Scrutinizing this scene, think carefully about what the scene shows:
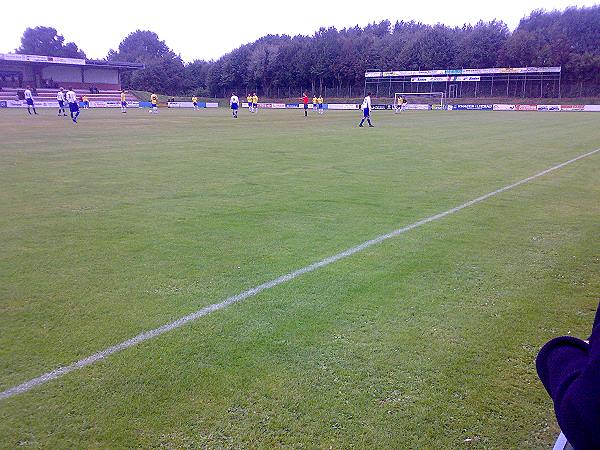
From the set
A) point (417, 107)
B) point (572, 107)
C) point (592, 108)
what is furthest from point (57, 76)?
point (592, 108)

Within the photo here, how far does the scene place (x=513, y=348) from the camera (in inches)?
151

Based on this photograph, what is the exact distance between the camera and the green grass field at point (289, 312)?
2.96 metres

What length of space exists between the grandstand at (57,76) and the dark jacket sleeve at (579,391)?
70.2 meters

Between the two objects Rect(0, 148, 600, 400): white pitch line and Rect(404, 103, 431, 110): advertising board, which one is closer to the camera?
Rect(0, 148, 600, 400): white pitch line

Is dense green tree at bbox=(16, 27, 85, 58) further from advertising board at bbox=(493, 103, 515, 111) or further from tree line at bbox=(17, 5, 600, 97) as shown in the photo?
advertising board at bbox=(493, 103, 515, 111)

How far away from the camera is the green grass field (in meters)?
2.96

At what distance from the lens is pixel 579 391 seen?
3.88 feet

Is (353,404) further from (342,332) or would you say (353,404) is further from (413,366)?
(342,332)

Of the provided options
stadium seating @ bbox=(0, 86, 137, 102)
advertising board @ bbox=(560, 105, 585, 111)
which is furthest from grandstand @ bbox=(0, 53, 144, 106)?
advertising board @ bbox=(560, 105, 585, 111)

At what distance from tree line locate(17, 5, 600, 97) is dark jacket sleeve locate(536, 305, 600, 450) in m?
79.7

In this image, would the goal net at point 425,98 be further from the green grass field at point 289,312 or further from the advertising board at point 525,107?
the green grass field at point 289,312

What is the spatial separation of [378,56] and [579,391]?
9190 cm

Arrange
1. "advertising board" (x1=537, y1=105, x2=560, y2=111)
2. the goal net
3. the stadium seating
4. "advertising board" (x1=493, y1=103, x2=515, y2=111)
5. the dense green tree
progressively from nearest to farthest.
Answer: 1. "advertising board" (x1=537, y1=105, x2=560, y2=111)
2. the stadium seating
3. "advertising board" (x1=493, y1=103, x2=515, y2=111)
4. the goal net
5. the dense green tree

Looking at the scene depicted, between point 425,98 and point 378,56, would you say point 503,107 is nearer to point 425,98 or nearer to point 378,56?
point 425,98
